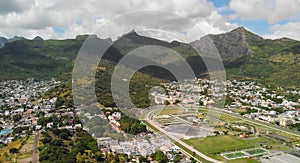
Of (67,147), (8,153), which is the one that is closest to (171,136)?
(67,147)

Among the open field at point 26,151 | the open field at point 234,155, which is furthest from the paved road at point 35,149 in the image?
the open field at point 234,155

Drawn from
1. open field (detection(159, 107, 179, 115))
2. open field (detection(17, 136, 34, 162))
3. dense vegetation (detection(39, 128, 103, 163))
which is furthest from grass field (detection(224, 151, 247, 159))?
open field (detection(17, 136, 34, 162))

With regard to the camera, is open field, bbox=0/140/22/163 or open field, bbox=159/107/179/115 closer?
open field, bbox=0/140/22/163

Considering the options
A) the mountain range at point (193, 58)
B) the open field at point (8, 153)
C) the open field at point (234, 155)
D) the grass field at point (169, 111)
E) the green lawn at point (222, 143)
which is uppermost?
the mountain range at point (193, 58)

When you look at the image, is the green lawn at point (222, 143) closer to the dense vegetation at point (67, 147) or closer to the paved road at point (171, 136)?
the paved road at point (171, 136)

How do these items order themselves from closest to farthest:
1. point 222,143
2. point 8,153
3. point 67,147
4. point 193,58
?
point 8,153 < point 67,147 < point 222,143 < point 193,58

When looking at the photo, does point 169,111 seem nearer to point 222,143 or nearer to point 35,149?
point 222,143

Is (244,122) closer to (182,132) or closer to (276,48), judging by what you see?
(182,132)

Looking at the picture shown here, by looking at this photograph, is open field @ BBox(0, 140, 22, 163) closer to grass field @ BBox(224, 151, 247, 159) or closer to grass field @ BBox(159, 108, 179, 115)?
grass field @ BBox(224, 151, 247, 159)

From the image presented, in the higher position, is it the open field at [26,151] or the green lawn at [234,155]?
the open field at [26,151]
